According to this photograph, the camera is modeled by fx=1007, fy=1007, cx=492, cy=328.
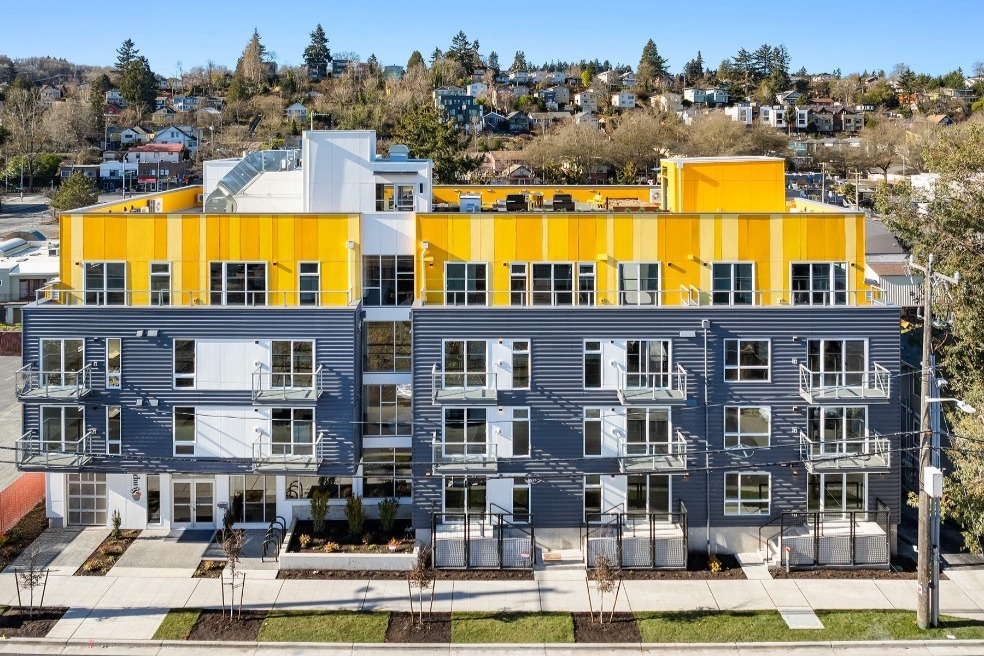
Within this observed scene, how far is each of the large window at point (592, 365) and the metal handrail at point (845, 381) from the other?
4.76 metres

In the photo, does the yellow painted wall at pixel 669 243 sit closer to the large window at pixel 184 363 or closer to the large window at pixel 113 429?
the large window at pixel 184 363

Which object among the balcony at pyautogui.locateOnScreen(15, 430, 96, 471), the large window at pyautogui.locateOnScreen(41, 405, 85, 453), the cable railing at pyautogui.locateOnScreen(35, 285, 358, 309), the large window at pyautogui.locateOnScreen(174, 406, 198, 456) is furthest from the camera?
the cable railing at pyautogui.locateOnScreen(35, 285, 358, 309)

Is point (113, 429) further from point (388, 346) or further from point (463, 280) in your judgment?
point (463, 280)

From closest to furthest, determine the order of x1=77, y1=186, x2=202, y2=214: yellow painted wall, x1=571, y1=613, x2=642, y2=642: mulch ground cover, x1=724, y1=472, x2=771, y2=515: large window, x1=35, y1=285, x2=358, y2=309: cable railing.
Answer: x1=571, y1=613, x2=642, y2=642: mulch ground cover
x1=724, y1=472, x2=771, y2=515: large window
x1=35, y1=285, x2=358, y2=309: cable railing
x1=77, y1=186, x2=202, y2=214: yellow painted wall

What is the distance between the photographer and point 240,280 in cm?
2469

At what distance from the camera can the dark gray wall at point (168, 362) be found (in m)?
23.7

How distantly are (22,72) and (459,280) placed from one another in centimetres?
18810

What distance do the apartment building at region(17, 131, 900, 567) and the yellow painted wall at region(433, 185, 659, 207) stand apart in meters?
8.02

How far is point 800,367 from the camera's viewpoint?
23.7m

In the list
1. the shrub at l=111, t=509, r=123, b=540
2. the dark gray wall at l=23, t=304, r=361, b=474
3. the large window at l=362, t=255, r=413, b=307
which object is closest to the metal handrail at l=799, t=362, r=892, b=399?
the large window at l=362, t=255, r=413, b=307

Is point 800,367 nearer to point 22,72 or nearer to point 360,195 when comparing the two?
point 360,195

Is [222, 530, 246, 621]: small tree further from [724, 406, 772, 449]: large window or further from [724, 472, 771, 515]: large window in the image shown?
[724, 406, 772, 449]: large window

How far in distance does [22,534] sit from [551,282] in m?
14.3

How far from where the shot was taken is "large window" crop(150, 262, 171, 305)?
24625 millimetres
